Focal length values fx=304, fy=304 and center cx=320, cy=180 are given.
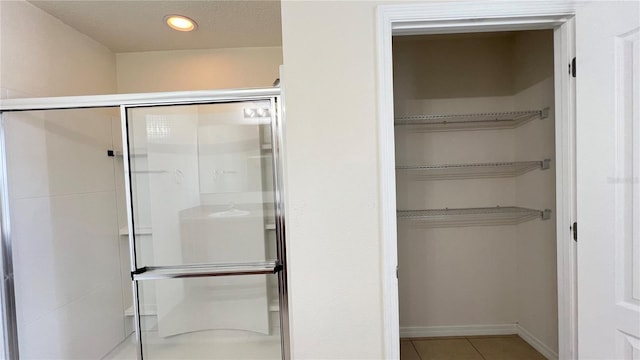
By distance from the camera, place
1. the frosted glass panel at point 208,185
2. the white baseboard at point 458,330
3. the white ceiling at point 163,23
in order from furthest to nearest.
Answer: the white baseboard at point 458,330 < the frosted glass panel at point 208,185 < the white ceiling at point 163,23

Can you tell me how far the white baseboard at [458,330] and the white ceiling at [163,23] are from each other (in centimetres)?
245

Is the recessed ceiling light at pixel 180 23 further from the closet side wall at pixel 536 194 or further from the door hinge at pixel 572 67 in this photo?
the closet side wall at pixel 536 194

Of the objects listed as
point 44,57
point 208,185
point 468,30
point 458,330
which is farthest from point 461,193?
point 44,57

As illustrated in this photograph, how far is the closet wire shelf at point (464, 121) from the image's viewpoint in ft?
7.31

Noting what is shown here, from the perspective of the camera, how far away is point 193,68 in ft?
7.68

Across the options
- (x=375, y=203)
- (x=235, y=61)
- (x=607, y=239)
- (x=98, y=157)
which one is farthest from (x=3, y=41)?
(x=607, y=239)

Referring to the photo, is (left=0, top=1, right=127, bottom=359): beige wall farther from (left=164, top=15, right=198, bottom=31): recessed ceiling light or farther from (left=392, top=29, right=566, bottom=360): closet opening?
(left=392, top=29, right=566, bottom=360): closet opening

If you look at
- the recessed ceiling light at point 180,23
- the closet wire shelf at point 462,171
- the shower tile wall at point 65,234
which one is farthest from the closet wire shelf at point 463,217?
the shower tile wall at point 65,234

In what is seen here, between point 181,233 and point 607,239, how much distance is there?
2.09 meters

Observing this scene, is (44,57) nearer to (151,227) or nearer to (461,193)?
(151,227)

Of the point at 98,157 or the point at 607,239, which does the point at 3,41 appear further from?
the point at 607,239

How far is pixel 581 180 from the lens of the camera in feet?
3.84

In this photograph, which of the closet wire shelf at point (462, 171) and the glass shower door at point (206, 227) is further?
the closet wire shelf at point (462, 171)

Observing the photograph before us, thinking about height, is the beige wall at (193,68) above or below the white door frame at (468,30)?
above
